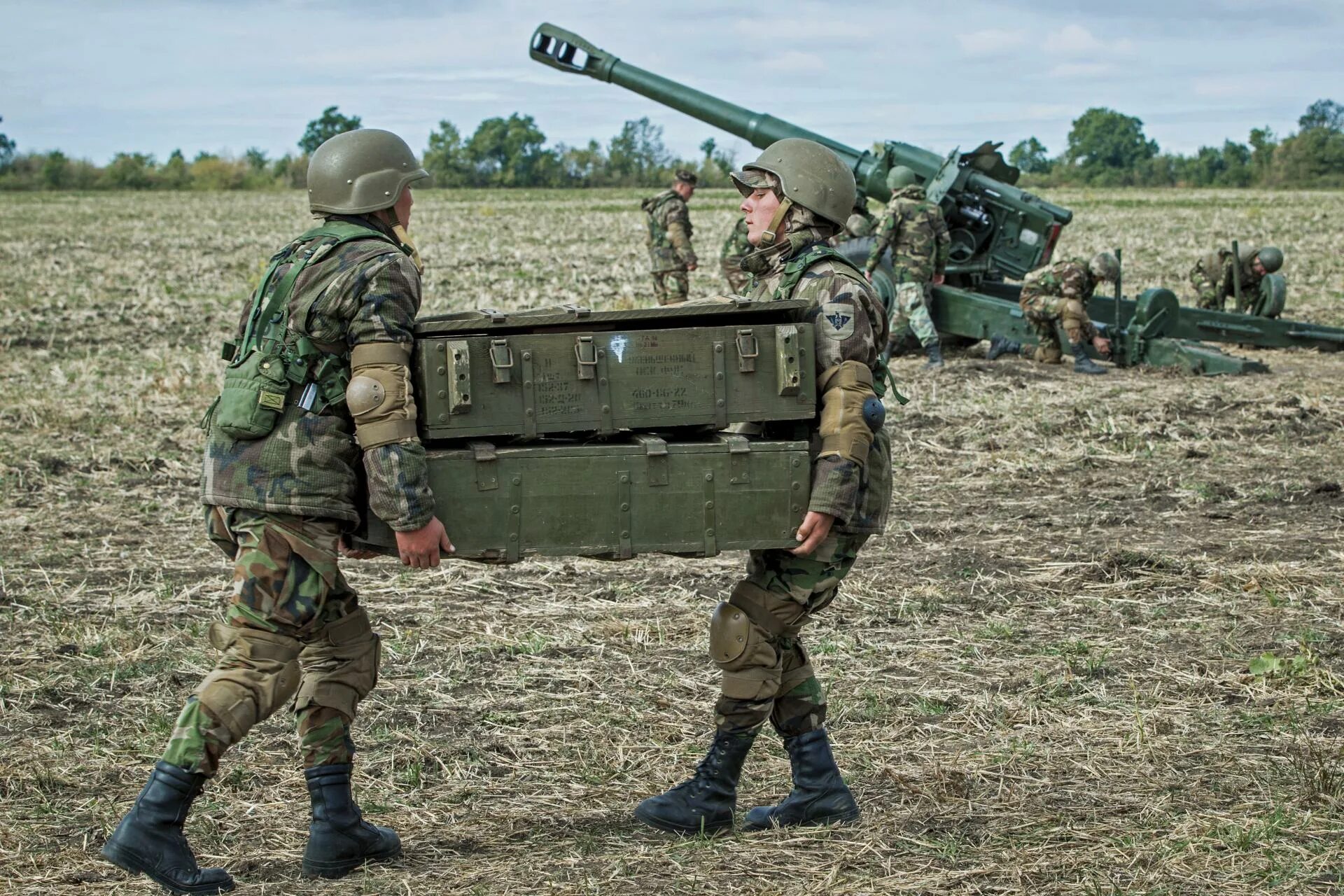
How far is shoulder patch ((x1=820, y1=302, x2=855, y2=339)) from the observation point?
421 cm

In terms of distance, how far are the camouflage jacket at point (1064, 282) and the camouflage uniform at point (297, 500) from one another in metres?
9.99

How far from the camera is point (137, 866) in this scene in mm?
3846

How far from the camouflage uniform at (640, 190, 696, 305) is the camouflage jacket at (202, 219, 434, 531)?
36.6ft

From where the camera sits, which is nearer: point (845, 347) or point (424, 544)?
point (424, 544)

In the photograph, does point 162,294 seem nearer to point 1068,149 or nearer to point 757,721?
point 757,721

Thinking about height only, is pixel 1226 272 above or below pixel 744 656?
above

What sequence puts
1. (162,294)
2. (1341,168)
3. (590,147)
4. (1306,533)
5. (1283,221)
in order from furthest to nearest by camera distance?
(590,147)
(1341,168)
(1283,221)
(162,294)
(1306,533)

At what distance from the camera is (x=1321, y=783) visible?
448 cm

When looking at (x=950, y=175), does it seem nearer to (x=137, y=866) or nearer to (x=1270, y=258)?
(x=1270, y=258)

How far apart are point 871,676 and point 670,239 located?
9842mm

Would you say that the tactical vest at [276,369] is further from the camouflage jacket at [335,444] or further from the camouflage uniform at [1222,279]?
the camouflage uniform at [1222,279]

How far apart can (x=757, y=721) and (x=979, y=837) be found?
743 millimetres

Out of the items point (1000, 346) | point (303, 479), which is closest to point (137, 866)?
point (303, 479)

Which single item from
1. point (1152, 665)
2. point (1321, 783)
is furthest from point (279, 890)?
point (1152, 665)
